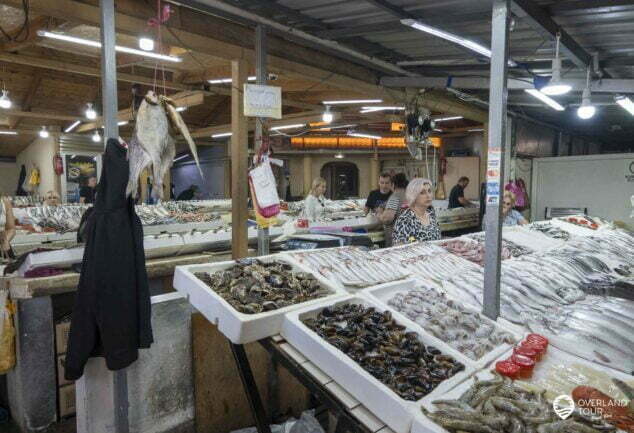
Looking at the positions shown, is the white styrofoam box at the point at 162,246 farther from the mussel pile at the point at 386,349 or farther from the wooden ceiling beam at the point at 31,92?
the wooden ceiling beam at the point at 31,92

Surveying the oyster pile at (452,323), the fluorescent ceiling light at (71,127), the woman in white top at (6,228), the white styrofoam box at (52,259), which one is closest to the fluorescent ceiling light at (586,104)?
the oyster pile at (452,323)

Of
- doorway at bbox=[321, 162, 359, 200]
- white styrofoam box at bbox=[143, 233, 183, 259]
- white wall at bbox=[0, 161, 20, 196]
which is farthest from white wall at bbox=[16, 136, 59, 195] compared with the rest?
A: white styrofoam box at bbox=[143, 233, 183, 259]

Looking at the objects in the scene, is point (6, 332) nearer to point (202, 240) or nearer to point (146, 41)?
point (202, 240)

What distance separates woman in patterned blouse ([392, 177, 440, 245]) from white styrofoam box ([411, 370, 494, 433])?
2.93 meters

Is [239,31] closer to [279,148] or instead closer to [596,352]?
[596,352]

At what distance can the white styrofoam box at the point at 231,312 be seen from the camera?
2297 millimetres

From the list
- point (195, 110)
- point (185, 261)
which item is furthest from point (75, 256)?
point (195, 110)

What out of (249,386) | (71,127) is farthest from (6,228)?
(71,127)

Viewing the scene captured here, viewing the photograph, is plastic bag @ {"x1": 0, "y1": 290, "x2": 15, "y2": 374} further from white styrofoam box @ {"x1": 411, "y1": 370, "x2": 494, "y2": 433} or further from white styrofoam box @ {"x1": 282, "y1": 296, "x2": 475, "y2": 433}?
white styrofoam box @ {"x1": 411, "y1": 370, "x2": 494, "y2": 433}

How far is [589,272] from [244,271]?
3.54m

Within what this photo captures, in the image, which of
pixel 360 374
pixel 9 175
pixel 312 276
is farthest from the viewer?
pixel 9 175

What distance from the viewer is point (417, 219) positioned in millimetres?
5078

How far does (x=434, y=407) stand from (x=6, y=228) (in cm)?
612

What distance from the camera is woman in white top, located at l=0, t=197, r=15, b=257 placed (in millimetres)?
5469
